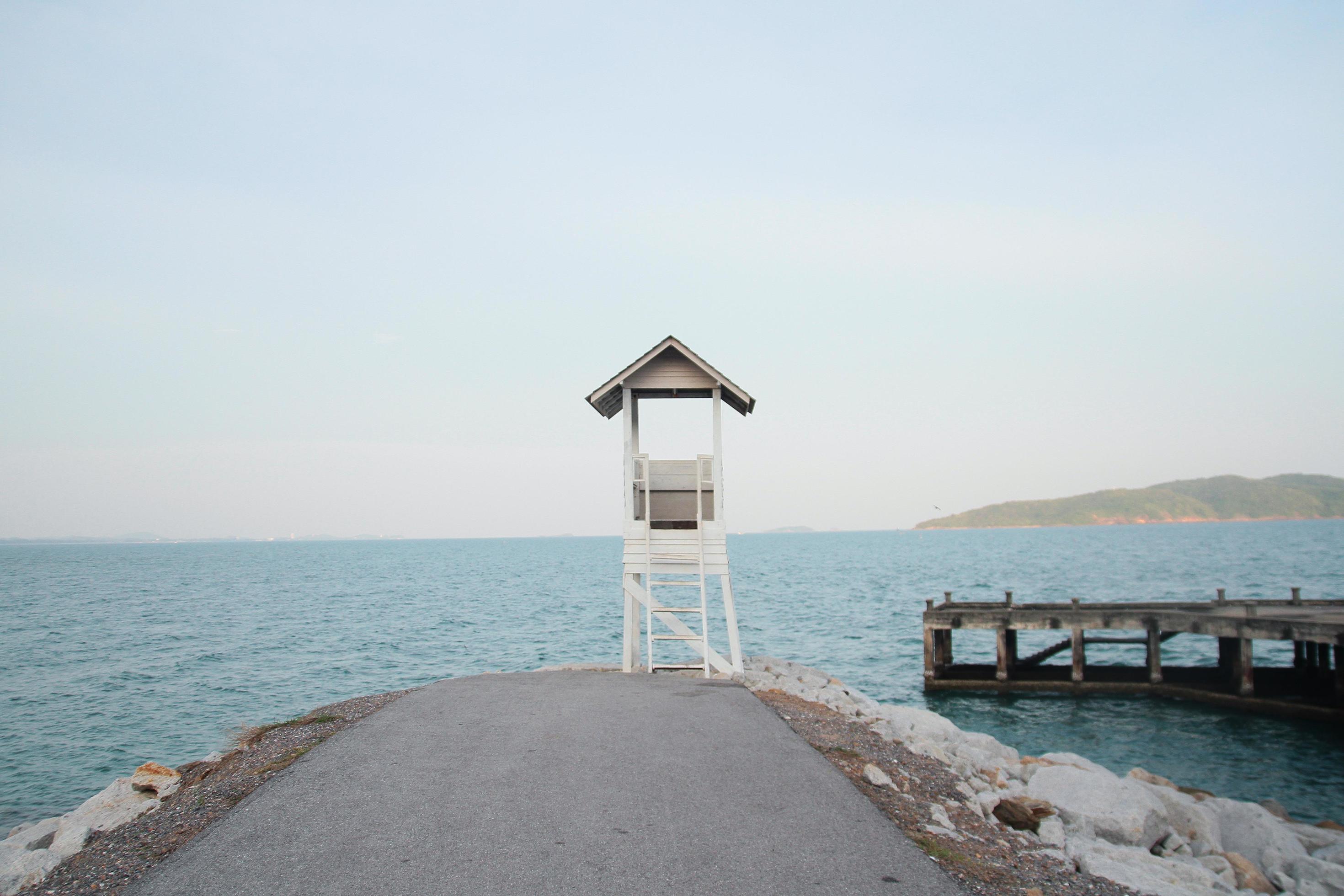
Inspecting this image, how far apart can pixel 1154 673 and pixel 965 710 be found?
222 inches

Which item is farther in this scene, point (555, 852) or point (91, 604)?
point (91, 604)

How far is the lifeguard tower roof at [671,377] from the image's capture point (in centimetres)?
1639

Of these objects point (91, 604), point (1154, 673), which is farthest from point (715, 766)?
point (91, 604)

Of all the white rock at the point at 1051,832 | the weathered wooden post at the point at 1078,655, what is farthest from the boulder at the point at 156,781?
the weathered wooden post at the point at 1078,655

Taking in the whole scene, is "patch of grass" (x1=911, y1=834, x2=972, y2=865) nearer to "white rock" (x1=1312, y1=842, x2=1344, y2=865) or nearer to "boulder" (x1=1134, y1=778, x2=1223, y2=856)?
"boulder" (x1=1134, y1=778, x2=1223, y2=856)

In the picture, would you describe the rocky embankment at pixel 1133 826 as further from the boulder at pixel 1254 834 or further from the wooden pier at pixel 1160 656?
the wooden pier at pixel 1160 656

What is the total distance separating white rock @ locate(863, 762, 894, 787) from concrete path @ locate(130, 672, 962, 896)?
1.52ft

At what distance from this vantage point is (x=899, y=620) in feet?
147

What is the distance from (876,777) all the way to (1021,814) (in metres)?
1.87

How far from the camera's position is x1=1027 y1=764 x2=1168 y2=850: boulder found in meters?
10.4

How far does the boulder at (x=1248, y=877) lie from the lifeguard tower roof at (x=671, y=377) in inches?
407

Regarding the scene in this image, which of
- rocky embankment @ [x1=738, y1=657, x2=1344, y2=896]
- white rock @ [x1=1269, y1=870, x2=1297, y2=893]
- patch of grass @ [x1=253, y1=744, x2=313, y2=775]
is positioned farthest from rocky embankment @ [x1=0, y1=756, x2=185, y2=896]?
white rock @ [x1=1269, y1=870, x2=1297, y2=893]

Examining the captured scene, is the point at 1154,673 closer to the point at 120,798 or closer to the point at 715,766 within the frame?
the point at 715,766

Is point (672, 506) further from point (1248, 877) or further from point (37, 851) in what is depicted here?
point (37, 851)
